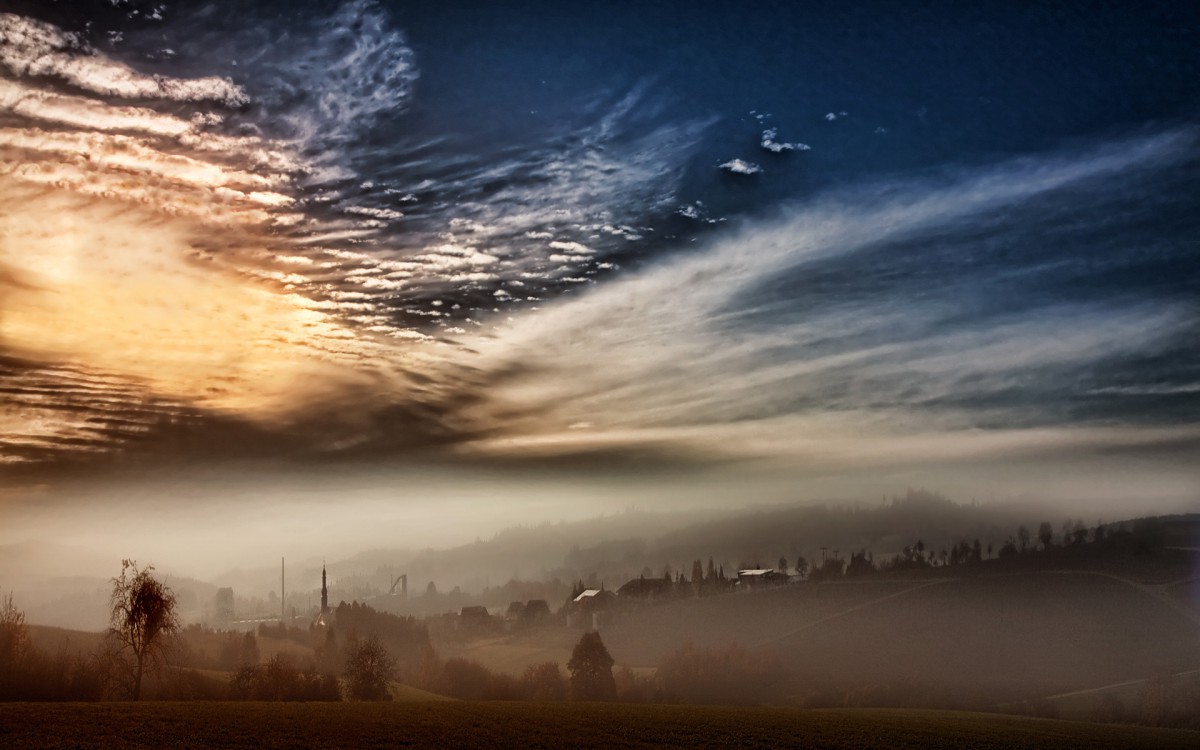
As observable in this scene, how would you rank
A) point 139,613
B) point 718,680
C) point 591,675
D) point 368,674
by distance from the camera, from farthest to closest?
point 718,680 < point 591,675 < point 368,674 < point 139,613

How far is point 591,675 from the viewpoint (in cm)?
16162

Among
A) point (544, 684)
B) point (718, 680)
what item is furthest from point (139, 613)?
point (718, 680)

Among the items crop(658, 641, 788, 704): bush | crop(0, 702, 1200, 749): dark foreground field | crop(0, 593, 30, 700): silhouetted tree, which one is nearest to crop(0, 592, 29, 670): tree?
crop(0, 593, 30, 700): silhouetted tree

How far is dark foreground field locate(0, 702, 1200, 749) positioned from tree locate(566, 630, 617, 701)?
5688cm

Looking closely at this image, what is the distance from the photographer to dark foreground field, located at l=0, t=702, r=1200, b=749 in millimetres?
69062

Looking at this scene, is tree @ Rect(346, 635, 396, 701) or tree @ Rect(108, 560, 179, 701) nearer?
tree @ Rect(108, 560, 179, 701)

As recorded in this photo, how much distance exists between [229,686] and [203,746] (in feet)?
194

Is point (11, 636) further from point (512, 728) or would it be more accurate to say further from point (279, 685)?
point (512, 728)

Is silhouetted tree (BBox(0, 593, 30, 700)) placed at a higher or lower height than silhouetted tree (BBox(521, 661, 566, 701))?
higher

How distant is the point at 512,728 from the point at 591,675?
83.5 meters

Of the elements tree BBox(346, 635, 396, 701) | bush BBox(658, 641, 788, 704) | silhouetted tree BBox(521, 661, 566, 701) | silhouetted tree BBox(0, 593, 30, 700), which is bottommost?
bush BBox(658, 641, 788, 704)

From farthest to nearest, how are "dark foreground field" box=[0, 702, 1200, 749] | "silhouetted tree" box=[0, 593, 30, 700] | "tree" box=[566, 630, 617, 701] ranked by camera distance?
"tree" box=[566, 630, 617, 701], "silhouetted tree" box=[0, 593, 30, 700], "dark foreground field" box=[0, 702, 1200, 749]

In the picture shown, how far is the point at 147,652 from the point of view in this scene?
109062 mm

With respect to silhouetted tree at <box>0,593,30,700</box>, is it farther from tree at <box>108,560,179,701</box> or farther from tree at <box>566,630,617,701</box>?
tree at <box>566,630,617,701</box>
